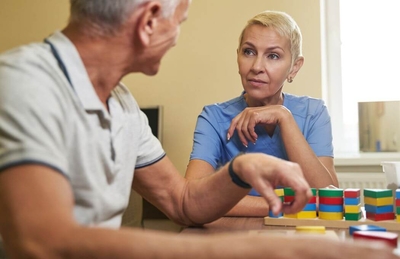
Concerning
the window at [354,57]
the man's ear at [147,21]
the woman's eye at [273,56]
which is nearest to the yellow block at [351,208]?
the man's ear at [147,21]

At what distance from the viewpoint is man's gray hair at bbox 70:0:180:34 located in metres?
0.98

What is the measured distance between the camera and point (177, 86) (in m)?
3.08

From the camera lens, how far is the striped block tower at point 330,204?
1.33m

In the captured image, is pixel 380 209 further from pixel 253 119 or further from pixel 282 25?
pixel 282 25

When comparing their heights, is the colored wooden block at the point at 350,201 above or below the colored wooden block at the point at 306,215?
above

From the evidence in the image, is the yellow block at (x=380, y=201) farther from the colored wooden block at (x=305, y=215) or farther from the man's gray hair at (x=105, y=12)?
the man's gray hair at (x=105, y=12)

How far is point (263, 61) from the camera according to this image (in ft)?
6.31

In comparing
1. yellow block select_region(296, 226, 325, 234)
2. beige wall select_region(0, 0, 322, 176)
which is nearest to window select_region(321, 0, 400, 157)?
beige wall select_region(0, 0, 322, 176)

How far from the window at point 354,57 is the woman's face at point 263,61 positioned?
115 centimetres

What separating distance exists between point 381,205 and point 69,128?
0.84m

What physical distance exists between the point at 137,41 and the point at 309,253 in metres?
0.59

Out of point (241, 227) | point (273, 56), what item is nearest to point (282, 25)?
point (273, 56)

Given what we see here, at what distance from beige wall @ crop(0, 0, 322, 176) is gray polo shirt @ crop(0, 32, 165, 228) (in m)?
1.82

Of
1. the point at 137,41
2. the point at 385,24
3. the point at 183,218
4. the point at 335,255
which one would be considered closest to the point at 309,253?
the point at 335,255
